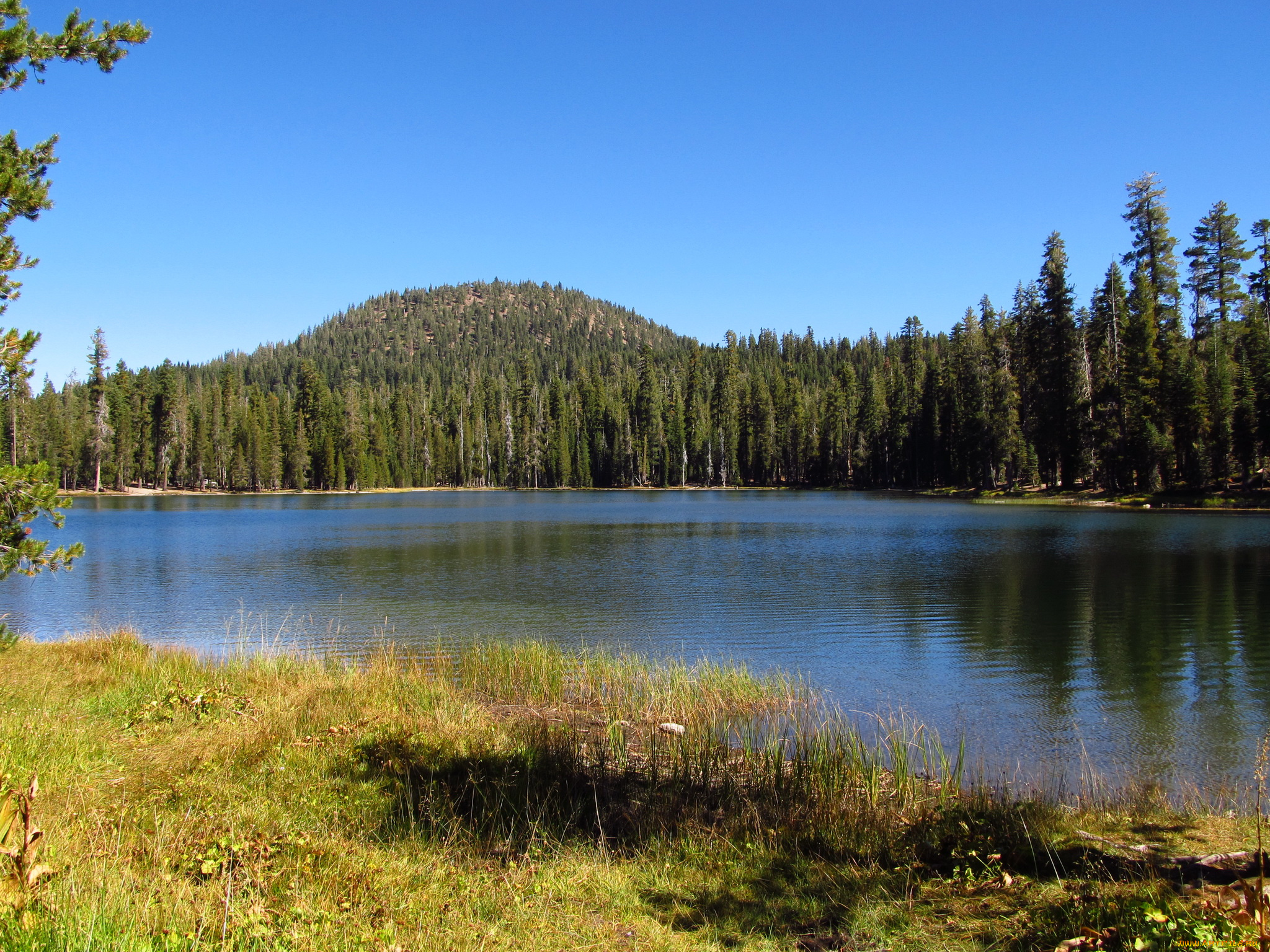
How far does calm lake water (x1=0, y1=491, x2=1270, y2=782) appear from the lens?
1216cm

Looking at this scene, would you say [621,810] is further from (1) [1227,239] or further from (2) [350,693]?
(1) [1227,239]

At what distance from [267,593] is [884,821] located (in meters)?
22.5

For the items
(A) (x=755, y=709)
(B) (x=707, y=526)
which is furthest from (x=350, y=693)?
(B) (x=707, y=526)

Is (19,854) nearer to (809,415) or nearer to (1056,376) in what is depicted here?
(1056,376)

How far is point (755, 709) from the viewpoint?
11.7m

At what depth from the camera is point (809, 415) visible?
10875 centimetres

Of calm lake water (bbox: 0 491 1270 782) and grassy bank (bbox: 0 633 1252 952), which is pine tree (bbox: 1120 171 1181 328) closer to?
calm lake water (bbox: 0 491 1270 782)

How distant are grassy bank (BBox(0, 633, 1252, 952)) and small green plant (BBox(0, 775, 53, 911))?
8cm

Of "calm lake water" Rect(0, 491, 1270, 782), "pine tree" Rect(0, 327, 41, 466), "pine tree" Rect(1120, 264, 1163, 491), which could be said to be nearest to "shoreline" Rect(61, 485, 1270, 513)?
"pine tree" Rect(1120, 264, 1163, 491)

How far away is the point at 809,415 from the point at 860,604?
90284 mm

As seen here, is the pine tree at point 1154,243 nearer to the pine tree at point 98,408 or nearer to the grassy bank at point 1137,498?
the grassy bank at point 1137,498

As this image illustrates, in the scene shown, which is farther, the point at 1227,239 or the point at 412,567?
the point at 1227,239

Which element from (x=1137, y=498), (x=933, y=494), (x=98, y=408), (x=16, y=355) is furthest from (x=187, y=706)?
(x=98, y=408)

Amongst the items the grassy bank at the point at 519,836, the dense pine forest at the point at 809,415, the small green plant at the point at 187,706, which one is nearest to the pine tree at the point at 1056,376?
the dense pine forest at the point at 809,415
